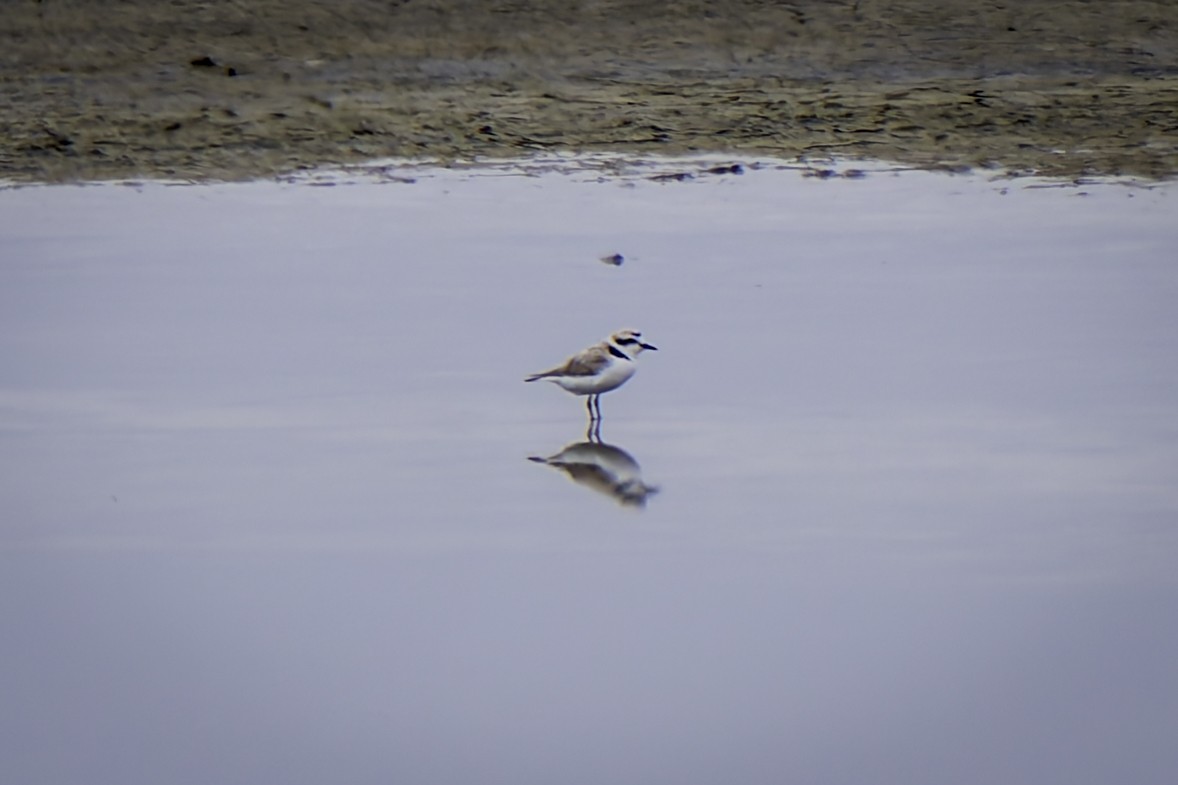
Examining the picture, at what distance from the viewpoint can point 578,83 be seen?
48.3ft

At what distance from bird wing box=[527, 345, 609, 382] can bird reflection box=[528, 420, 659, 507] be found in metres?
0.25

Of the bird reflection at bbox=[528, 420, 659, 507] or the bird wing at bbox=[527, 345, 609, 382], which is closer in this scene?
the bird reflection at bbox=[528, 420, 659, 507]

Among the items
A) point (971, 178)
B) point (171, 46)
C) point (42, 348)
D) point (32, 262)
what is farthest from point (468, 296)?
point (171, 46)

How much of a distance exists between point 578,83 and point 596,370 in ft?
25.6

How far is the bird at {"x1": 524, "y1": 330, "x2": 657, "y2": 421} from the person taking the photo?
7207 mm

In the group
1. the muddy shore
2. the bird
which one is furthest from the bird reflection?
the muddy shore

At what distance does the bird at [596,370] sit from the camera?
7207mm

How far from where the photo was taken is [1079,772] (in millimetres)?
4609

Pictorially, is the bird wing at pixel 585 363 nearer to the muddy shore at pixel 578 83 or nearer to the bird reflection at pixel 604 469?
the bird reflection at pixel 604 469

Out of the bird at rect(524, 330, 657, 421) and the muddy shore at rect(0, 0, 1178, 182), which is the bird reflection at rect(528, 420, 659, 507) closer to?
the bird at rect(524, 330, 657, 421)

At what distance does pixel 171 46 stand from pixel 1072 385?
33.0ft

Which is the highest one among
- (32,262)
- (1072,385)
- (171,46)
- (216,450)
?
(171,46)

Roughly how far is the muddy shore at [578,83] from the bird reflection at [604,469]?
17.5 feet

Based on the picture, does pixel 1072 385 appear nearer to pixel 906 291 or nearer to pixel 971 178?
pixel 906 291
